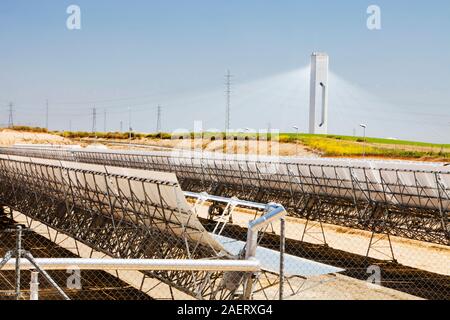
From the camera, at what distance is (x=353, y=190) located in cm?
1561

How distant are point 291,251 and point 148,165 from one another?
13.8 metres

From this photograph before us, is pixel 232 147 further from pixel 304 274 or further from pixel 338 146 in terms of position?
pixel 304 274

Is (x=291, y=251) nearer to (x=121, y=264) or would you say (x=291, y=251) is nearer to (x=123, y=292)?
(x=123, y=292)

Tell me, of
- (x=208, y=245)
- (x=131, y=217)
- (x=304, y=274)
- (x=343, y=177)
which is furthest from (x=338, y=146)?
(x=304, y=274)

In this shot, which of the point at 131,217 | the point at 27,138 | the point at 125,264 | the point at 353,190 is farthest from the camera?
the point at 27,138

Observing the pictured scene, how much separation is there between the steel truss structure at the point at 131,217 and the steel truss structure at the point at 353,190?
5.61 meters

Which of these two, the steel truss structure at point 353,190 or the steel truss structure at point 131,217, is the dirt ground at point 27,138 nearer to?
the steel truss structure at point 353,190

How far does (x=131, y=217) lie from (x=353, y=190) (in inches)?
246

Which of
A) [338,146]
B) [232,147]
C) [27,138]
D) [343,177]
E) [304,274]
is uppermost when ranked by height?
[343,177]

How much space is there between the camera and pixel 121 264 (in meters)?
5.50

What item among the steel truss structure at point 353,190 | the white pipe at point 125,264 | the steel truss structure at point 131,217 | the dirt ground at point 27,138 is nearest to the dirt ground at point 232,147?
the dirt ground at point 27,138

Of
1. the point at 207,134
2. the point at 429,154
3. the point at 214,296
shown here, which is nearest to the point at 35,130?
the point at 207,134

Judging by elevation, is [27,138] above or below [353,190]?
below

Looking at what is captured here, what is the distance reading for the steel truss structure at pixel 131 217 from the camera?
9.02m
